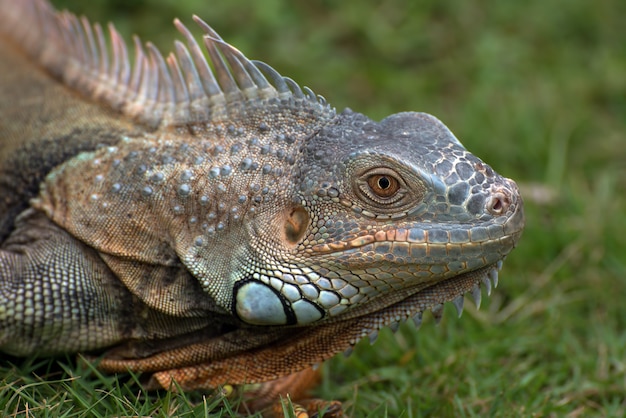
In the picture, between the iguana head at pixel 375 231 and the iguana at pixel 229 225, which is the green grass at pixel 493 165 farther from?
the iguana head at pixel 375 231

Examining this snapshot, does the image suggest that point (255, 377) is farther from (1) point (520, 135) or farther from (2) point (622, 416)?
(1) point (520, 135)

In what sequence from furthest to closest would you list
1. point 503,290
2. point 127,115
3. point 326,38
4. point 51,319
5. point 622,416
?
point 326,38 → point 503,290 → point 622,416 → point 127,115 → point 51,319

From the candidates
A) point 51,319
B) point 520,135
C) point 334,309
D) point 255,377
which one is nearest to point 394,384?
point 255,377

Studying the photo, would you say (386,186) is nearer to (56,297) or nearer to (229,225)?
(229,225)

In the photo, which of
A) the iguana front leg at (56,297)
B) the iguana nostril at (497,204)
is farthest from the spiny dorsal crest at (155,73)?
the iguana nostril at (497,204)

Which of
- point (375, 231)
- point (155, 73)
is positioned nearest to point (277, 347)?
point (375, 231)

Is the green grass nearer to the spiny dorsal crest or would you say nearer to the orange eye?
the orange eye

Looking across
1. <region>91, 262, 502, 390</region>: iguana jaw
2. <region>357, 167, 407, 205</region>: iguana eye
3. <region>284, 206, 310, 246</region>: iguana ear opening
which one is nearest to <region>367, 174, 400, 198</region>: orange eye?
<region>357, 167, 407, 205</region>: iguana eye
